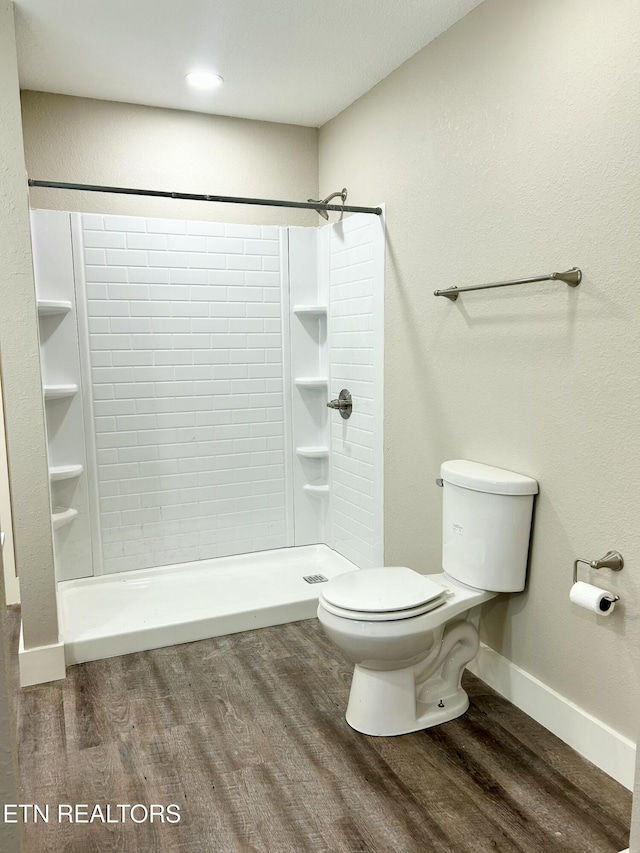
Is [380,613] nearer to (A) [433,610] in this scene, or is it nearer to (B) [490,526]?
(A) [433,610]

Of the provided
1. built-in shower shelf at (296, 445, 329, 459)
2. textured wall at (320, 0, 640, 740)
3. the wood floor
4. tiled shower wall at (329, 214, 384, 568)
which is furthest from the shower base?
textured wall at (320, 0, 640, 740)

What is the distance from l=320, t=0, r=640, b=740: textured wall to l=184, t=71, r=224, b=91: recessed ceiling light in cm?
71

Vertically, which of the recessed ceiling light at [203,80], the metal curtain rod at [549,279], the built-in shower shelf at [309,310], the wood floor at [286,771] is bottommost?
the wood floor at [286,771]

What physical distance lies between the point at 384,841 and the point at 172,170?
114 inches

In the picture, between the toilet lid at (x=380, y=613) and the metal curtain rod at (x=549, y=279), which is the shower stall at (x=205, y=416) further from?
the toilet lid at (x=380, y=613)

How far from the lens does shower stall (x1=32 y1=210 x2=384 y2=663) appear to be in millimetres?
3031

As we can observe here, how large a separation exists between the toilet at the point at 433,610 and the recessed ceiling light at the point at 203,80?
1.92 metres

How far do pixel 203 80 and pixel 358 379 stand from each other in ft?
4.86

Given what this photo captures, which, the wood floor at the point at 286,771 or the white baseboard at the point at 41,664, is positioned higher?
the white baseboard at the point at 41,664

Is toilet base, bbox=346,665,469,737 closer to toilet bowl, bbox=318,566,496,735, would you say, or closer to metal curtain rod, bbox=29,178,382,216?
toilet bowl, bbox=318,566,496,735

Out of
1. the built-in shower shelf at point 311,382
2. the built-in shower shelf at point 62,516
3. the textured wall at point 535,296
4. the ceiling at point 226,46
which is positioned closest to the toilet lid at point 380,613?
the textured wall at point 535,296

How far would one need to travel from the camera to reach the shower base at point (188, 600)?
2.74m

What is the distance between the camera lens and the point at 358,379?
3.23m

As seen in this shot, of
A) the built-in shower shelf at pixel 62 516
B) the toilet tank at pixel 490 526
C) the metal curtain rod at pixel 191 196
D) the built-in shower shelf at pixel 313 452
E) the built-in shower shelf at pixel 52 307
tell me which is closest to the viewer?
the toilet tank at pixel 490 526
